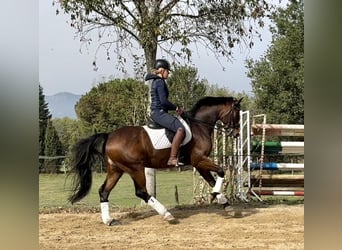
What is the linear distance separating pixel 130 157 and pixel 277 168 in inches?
93.5

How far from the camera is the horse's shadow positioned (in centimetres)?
430

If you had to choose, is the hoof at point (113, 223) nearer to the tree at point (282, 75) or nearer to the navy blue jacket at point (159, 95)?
the navy blue jacket at point (159, 95)

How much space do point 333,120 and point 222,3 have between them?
417cm

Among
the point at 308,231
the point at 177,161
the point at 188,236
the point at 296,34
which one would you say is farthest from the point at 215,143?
the point at 296,34

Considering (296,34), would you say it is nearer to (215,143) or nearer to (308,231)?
(215,143)

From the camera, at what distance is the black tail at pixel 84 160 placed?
4141 millimetres

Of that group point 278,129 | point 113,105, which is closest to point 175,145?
point 278,129

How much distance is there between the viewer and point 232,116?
14.4 ft

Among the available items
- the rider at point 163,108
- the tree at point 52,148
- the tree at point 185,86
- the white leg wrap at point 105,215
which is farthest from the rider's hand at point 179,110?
the tree at point 52,148

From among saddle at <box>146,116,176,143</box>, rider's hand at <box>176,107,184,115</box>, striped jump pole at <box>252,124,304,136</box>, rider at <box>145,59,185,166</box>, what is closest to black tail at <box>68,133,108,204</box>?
saddle at <box>146,116,176,143</box>

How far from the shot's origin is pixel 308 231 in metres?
1.39

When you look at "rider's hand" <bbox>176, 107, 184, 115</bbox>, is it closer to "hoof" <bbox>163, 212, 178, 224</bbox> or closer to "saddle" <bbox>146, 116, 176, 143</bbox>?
"saddle" <bbox>146, 116, 176, 143</bbox>

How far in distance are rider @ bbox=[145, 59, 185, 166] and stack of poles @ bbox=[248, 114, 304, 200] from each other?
1.86 meters

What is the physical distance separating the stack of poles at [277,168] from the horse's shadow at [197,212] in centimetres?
75
